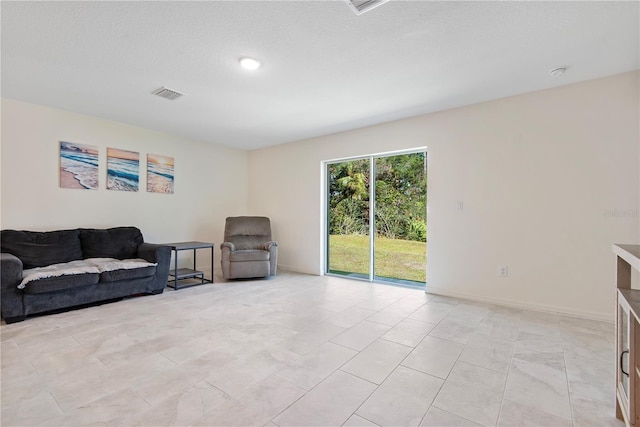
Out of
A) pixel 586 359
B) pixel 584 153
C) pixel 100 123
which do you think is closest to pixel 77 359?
pixel 100 123

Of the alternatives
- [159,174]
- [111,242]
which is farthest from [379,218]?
[111,242]

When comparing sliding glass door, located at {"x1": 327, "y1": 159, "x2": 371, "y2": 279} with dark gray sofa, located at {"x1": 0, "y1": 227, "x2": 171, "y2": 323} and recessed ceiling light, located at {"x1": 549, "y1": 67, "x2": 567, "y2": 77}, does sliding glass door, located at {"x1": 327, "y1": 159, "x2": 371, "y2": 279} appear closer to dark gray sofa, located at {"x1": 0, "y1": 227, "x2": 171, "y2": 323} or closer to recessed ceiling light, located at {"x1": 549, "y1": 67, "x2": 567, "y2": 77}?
recessed ceiling light, located at {"x1": 549, "y1": 67, "x2": 567, "y2": 77}

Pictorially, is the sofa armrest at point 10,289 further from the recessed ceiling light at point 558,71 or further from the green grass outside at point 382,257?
the recessed ceiling light at point 558,71

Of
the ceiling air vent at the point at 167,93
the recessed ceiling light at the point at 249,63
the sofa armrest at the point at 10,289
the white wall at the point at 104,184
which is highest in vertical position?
the ceiling air vent at the point at 167,93

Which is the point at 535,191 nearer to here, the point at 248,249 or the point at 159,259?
the point at 248,249

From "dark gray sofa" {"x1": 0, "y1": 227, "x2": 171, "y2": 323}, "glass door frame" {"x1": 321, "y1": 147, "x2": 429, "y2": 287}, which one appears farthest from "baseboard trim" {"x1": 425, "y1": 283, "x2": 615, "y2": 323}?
"dark gray sofa" {"x1": 0, "y1": 227, "x2": 171, "y2": 323}

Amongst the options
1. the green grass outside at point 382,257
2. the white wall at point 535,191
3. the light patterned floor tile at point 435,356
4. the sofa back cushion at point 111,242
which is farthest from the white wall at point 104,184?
the light patterned floor tile at point 435,356

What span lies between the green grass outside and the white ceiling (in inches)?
78.0

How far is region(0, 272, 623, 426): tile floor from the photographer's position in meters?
1.55

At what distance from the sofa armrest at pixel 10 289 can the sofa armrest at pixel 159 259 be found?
1214 mm

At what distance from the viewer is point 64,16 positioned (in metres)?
2.03

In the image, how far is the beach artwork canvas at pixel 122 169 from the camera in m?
4.29

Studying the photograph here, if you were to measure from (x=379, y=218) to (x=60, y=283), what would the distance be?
4012 mm

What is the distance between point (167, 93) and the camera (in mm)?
3309
